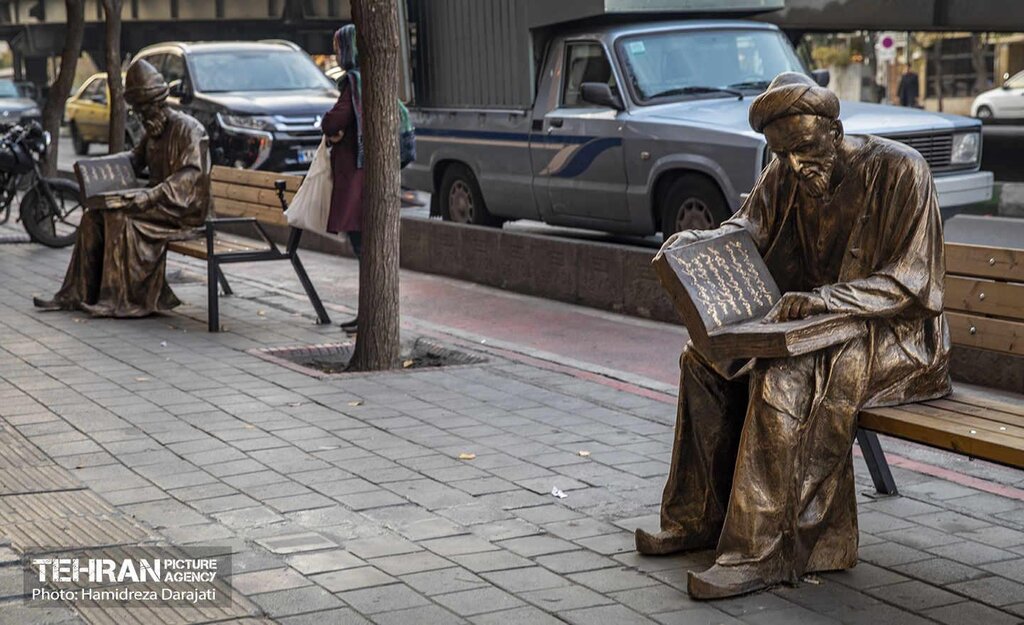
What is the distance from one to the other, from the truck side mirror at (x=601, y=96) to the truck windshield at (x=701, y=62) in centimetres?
16

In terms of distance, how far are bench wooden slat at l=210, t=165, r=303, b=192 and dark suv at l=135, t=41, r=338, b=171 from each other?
247 inches

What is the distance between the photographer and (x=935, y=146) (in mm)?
11758

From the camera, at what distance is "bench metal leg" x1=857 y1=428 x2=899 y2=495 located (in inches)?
222

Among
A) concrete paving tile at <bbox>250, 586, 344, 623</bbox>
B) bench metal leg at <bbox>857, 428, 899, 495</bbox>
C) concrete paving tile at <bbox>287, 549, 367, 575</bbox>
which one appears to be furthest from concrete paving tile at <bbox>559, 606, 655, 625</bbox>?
bench metal leg at <bbox>857, 428, 899, 495</bbox>

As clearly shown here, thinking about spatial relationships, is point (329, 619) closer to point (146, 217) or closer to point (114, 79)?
point (146, 217)

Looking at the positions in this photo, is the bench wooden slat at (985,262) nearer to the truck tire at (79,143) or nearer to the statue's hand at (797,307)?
the statue's hand at (797,307)

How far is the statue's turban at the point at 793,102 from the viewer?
4.63 metres

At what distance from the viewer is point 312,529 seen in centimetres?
533

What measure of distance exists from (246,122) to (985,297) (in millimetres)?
12993

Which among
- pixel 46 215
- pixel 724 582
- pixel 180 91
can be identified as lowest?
pixel 724 582

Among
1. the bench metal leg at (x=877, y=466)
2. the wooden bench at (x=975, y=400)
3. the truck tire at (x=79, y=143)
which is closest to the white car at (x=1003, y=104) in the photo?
the truck tire at (x=79, y=143)

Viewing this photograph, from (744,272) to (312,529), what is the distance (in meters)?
1.73

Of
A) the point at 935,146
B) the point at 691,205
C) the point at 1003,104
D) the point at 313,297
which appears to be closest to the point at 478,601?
the point at 313,297

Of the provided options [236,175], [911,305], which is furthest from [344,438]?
[236,175]
